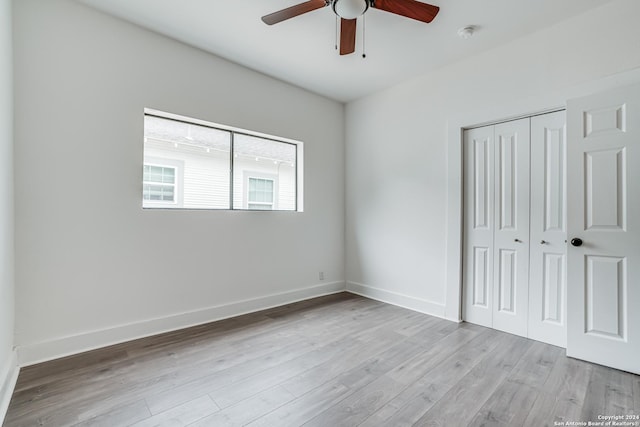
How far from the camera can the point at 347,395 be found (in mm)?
1908

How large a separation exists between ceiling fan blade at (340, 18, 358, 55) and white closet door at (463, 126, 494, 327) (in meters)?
1.72

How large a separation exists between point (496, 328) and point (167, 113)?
13.6 ft

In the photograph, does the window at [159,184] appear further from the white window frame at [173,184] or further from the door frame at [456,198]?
the door frame at [456,198]

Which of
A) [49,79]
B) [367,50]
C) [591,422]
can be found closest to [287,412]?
[591,422]

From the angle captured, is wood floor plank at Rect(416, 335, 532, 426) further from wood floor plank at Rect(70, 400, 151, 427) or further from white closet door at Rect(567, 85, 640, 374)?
wood floor plank at Rect(70, 400, 151, 427)

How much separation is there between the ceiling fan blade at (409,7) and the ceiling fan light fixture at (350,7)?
134 millimetres

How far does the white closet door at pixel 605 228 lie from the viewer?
2.19 meters

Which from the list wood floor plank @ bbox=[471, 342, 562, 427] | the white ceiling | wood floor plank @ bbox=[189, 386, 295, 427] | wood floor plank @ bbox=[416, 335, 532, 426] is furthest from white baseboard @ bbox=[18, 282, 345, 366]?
the white ceiling

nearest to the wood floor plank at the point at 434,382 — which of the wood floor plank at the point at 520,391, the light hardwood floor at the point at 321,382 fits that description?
the light hardwood floor at the point at 321,382

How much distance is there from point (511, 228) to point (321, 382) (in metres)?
2.43

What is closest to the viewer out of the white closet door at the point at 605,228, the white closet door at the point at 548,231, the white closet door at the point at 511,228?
the white closet door at the point at 605,228

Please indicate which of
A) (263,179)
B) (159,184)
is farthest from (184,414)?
(263,179)

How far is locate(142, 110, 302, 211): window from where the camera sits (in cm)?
301

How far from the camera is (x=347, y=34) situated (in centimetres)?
238
